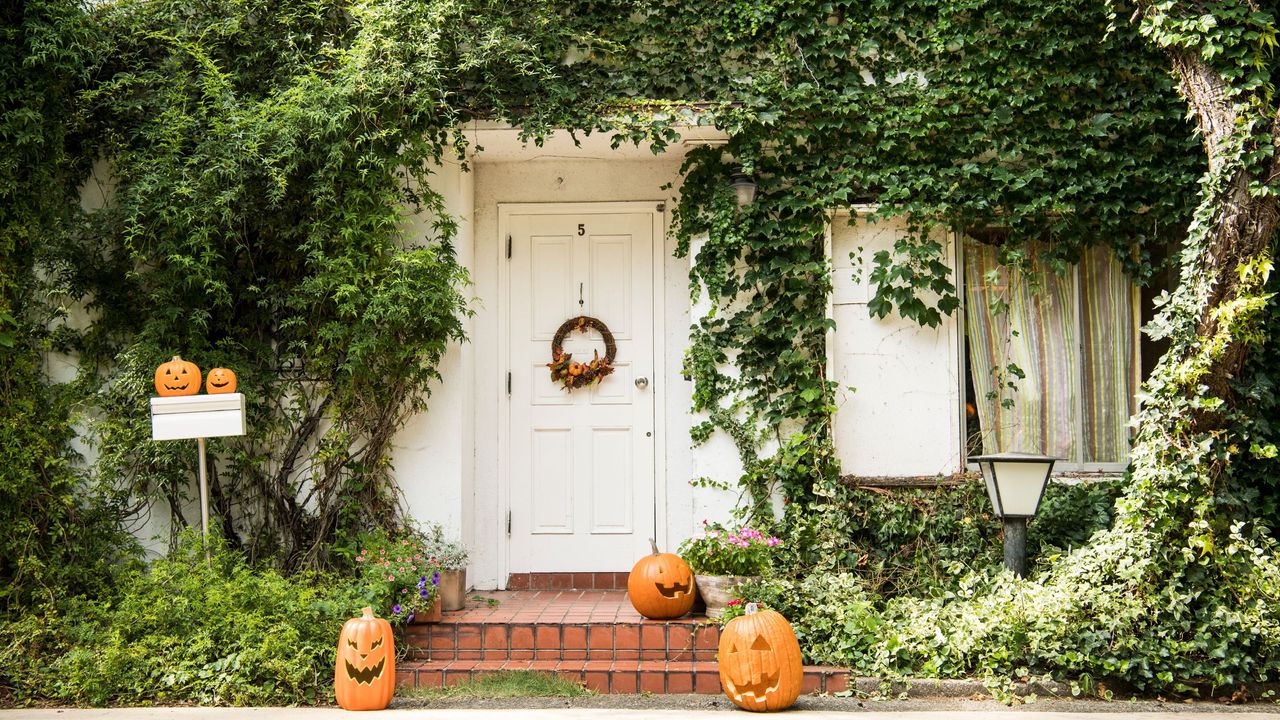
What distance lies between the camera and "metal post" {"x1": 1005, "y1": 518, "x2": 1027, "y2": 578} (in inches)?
191

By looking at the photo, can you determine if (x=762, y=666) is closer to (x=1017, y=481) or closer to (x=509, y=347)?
(x=1017, y=481)

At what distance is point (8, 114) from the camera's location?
526 cm

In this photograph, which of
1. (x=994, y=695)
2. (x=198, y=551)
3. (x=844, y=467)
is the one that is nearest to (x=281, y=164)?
(x=198, y=551)

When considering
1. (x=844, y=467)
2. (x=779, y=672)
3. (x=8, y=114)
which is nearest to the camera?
(x=779, y=672)

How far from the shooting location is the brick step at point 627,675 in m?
4.71

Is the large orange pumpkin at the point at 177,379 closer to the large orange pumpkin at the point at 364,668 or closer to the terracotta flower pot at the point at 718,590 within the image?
the large orange pumpkin at the point at 364,668

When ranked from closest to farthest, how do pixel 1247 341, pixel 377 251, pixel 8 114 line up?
pixel 1247 341
pixel 8 114
pixel 377 251

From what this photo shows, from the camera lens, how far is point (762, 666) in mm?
4375

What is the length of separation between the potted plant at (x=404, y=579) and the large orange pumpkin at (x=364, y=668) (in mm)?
456

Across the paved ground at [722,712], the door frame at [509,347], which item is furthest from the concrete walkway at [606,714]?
the door frame at [509,347]

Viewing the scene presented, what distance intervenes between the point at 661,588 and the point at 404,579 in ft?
4.35

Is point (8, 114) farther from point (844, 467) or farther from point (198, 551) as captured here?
point (844, 467)

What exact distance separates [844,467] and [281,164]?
3.75 metres

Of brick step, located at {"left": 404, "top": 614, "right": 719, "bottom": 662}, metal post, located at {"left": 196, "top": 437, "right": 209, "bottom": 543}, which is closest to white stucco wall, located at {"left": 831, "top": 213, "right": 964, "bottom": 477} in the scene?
brick step, located at {"left": 404, "top": 614, "right": 719, "bottom": 662}
